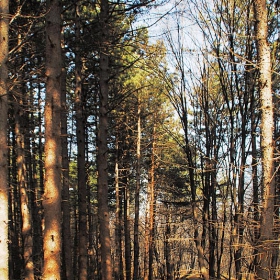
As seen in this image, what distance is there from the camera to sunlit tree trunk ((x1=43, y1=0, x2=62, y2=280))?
14.3 feet

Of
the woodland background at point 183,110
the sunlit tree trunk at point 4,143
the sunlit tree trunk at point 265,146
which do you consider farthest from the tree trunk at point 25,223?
the sunlit tree trunk at point 265,146

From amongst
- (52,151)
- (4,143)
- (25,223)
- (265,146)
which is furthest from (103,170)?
(25,223)

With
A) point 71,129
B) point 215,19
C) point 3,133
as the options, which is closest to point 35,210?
point 71,129

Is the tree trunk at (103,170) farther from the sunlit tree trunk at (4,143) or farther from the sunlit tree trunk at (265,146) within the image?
→ the sunlit tree trunk at (265,146)

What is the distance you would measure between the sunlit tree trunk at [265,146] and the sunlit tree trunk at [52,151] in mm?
2823

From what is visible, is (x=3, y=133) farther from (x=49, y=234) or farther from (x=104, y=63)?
(x=104, y=63)

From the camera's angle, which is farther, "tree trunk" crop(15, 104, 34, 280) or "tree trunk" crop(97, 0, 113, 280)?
"tree trunk" crop(15, 104, 34, 280)

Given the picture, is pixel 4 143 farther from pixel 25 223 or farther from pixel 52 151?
pixel 25 223

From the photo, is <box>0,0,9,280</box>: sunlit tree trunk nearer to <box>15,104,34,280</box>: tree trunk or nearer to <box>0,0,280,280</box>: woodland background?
<box>0,0,280,280</box>: woodland background

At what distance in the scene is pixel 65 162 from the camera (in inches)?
367

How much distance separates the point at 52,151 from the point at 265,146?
10.2 ft

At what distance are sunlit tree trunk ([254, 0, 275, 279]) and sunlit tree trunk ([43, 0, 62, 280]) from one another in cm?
282

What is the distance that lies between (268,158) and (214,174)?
357 centimetres

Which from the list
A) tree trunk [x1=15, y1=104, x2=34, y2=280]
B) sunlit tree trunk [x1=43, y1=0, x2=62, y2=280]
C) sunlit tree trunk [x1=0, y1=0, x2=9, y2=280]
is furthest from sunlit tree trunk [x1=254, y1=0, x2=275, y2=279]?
tree trunk [x1=15, y1=104, x2=34, y2=280]
